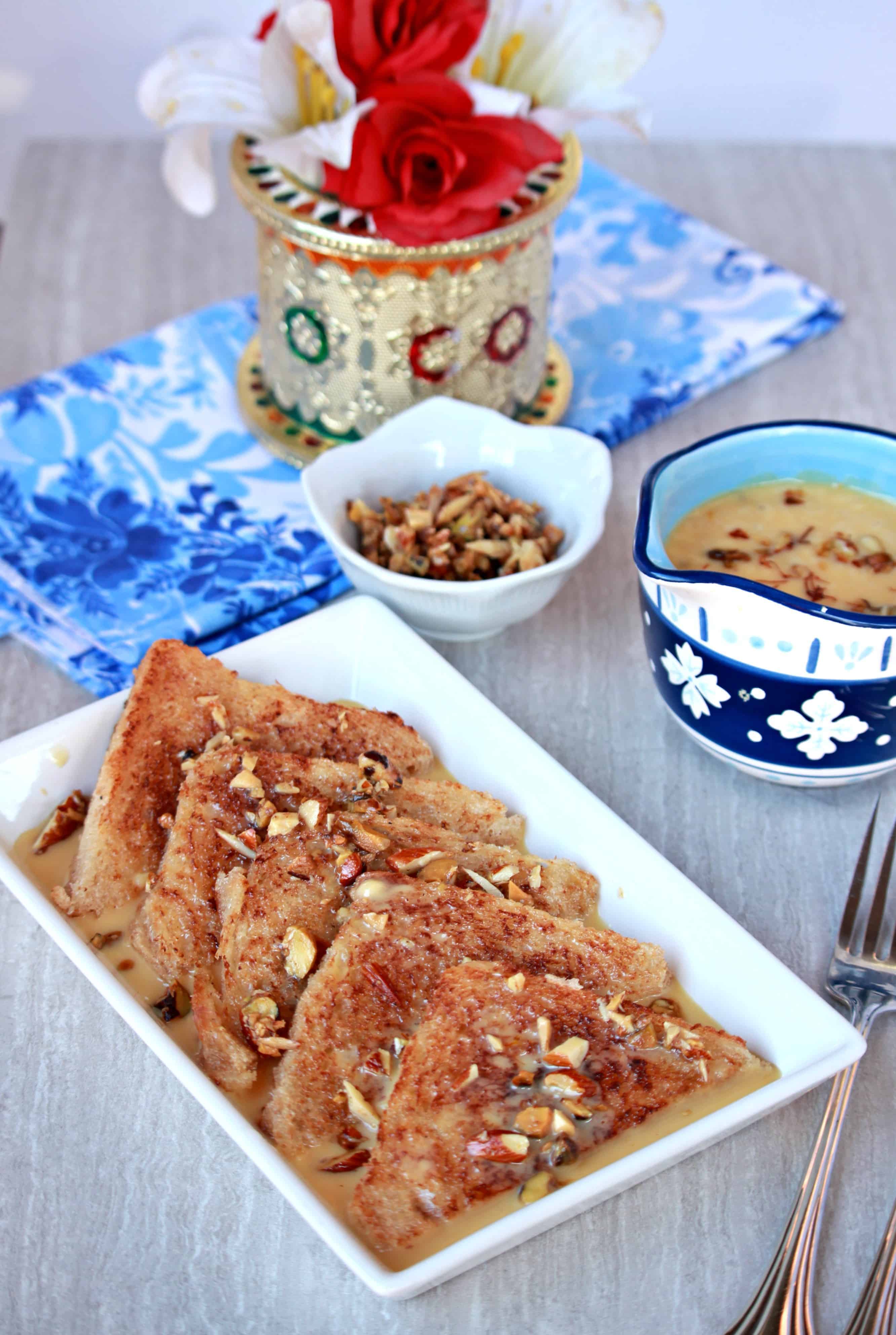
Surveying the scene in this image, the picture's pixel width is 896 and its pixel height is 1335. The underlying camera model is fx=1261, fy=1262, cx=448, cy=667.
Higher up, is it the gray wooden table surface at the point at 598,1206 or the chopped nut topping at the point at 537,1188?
the chopped nut topping at the point at 537,1188

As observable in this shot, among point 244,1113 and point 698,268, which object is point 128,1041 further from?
point 698,268

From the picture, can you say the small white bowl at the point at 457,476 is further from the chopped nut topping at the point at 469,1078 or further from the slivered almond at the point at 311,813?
the chopped nut topping at the point at 469,1078

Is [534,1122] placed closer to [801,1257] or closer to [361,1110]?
[361,1110]

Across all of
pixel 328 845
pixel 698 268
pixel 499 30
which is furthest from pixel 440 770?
pixel 698 268

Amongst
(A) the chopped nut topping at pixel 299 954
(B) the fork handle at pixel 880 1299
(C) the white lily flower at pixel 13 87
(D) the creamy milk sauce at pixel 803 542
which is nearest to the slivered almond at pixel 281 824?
(A) the chopped nut topping at pixel 299 954

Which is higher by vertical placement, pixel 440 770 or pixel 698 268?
pixel 698 268

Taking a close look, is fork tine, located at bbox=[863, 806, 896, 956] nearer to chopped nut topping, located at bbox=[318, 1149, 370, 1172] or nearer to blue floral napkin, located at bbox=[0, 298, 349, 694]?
chopped nut topping, located at bbox=[318, 1149, 370, 1172]
